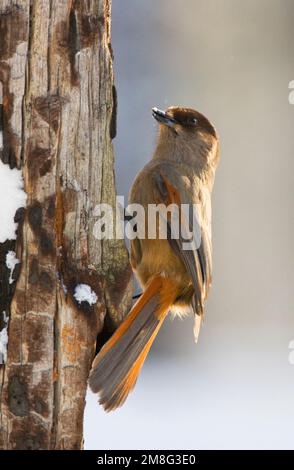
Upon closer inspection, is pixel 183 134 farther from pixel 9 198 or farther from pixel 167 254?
pixel 9 198

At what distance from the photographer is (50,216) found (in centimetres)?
380

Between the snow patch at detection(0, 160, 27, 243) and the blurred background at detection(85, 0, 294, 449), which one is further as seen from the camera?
the blurred background at detection(85, 0, 294, 449)

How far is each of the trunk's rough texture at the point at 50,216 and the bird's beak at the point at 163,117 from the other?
3.36 ft

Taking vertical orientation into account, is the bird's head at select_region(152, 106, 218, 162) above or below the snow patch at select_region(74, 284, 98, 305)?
above

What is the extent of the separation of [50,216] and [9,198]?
19cm

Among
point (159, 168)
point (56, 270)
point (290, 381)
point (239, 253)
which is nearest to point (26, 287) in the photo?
point (56, 270)

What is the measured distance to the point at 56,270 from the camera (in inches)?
150

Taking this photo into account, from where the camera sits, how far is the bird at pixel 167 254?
3957 millimetres

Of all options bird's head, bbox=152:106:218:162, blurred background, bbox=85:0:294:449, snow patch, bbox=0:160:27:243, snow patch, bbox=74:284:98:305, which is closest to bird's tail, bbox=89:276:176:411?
snow patch, bbox=74:284:98:305

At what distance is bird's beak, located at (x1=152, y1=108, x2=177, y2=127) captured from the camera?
194 inches

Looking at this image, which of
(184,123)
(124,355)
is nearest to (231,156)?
(184,123)

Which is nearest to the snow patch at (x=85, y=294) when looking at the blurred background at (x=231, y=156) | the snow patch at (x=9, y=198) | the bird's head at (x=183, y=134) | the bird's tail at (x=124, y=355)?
the bird's tail at (x=124, y=355)

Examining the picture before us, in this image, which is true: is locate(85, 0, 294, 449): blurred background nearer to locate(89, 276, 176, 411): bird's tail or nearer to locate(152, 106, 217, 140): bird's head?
locate(152, 106, 217, 140): bird's head
